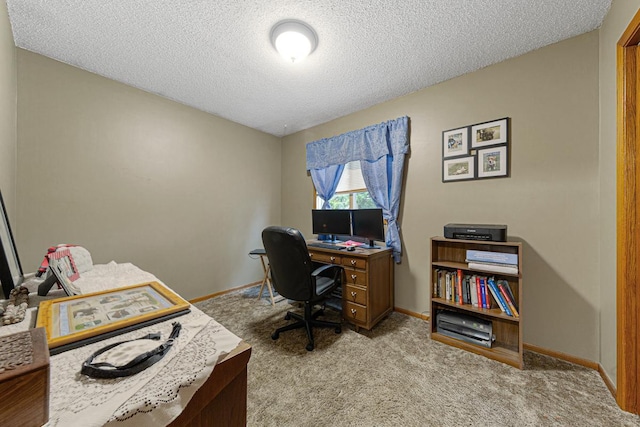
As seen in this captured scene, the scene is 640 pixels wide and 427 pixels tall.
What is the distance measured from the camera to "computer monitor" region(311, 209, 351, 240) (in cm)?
284

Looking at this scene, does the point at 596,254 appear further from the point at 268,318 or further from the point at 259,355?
the point at 268,318

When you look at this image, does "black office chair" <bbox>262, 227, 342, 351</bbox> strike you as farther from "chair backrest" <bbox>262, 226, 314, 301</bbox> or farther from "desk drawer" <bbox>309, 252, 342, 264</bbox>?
"desk drawer" <bbox>309, 252, 342, 264</bbox>

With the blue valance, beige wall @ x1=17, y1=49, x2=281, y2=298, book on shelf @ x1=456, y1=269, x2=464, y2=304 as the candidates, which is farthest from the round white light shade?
book on shelf @ x1=456, y1=269, x2=464, y2=304

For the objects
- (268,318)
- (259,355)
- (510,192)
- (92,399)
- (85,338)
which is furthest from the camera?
(268,318)

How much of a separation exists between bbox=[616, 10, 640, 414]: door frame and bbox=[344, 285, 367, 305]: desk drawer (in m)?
1.63

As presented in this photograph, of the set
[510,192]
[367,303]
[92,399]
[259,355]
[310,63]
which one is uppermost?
[310,63]

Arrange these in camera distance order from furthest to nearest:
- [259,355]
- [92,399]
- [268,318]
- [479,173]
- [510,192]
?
[268,318] → [479,173] → [510,192] → [259,355] → [92,399]

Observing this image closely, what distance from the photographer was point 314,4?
154 cm

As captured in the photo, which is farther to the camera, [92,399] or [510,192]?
[510,192]

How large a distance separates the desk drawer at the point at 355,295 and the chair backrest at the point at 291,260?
503 millimetres

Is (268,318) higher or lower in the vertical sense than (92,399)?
Result: lower

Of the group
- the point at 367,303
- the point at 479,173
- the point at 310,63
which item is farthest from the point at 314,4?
the point at 367,303

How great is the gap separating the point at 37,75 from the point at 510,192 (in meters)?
4.21

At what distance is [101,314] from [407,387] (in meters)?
1.78
